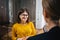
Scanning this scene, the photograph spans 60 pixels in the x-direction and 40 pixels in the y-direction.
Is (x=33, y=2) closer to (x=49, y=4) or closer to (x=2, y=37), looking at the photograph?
(x=2, y=37)

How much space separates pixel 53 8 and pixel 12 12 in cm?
270

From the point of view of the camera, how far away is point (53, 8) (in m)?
0.65

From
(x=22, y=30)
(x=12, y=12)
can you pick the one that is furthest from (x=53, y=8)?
(x=12, y=12)

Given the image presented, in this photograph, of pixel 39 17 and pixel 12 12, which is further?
pixel 39 17

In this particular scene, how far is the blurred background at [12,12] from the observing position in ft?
10.6

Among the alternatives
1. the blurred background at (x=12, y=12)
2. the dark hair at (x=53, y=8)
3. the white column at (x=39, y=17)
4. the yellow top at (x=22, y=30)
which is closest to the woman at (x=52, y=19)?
the dark hair at (x=53, y=8)

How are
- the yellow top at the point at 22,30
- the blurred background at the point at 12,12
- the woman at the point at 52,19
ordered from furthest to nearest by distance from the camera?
the blurred background at the point at 12,12
the yellow top at the point at 22,30
the woman at the point at 52,19

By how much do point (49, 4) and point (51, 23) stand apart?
81 millimetres

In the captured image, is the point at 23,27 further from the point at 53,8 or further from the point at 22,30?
the point at 53,8

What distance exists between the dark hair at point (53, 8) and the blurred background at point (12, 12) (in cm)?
253

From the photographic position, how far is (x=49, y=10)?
662 millimetres

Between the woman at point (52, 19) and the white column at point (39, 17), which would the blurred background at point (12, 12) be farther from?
the woman at point (52, 19)

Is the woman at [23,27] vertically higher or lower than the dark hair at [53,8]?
lower

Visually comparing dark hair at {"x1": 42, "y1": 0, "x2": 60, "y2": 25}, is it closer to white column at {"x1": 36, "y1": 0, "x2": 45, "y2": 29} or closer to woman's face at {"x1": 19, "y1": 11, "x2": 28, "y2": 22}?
woman's face at {"x1": 19, "y1": 11, "x2": 28, "y2": 22}
